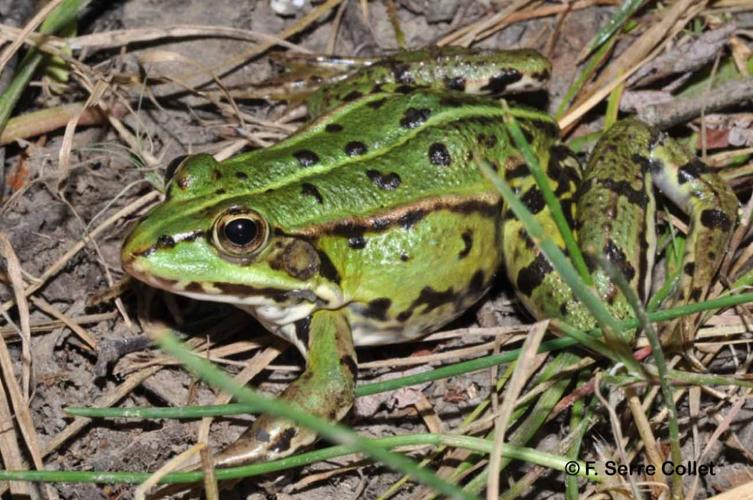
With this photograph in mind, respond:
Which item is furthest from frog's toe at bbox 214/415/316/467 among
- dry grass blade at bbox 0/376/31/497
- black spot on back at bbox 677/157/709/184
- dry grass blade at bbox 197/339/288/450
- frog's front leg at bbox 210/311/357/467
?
black spot on back at bbox 677/157/709/184

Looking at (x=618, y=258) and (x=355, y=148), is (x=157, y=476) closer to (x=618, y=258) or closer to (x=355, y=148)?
(x=355, y=148)

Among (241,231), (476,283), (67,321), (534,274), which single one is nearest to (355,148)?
(241,231)

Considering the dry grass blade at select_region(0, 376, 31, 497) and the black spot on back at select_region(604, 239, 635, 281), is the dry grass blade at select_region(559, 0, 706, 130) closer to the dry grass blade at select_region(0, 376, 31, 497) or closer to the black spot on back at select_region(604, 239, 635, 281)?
the black spot on back at select_region(604, 239, 635, 281)

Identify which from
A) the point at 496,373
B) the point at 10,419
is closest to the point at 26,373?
the point at 10,419

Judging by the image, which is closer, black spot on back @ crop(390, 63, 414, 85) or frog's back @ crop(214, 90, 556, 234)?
frog's back @ crop(214, 90, 556, 234)

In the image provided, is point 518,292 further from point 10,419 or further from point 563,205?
point 10,419

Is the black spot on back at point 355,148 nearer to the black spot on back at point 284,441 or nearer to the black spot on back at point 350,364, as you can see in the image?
the black spot on back at point 350,364
